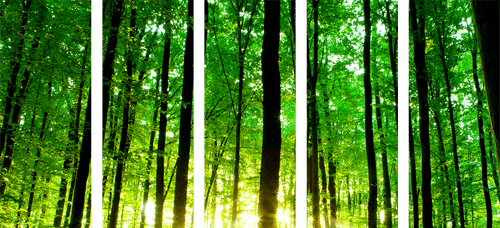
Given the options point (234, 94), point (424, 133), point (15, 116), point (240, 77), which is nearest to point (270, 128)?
point (424, 133)

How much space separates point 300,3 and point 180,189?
9.06ft

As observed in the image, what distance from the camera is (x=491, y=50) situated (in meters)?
2.21

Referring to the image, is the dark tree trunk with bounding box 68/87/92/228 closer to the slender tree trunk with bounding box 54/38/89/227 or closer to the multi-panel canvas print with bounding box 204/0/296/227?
the slender tree trunk with bounding box 54/38/89/227

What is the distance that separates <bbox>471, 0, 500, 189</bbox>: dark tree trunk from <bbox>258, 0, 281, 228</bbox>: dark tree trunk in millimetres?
1930

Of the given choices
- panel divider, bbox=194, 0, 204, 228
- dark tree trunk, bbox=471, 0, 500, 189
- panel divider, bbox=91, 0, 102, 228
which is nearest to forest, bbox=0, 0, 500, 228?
dark tree trunk, bbox=471, 0, 500, 189

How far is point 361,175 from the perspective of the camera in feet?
35.1

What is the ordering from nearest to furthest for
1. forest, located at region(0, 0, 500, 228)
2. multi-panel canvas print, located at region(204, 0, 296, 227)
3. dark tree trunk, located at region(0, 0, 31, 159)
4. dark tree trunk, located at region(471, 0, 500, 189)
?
1. dark tree trunk, located at region(471, 0, 500, 189)
2. forest, located at region(0, 0, 500, 228)
3. dark tree trunk, located at region(0, 0, 31, 159)
4. multi-panel canvas print, located at region(204, 0, 296, 227)

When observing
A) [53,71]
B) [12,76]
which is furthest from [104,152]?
[12,76]

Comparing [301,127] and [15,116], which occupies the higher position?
[15,116]

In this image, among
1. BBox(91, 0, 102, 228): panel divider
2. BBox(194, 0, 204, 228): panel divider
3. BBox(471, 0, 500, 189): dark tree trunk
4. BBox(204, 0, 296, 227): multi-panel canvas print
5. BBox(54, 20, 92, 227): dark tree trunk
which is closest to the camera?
A: BBox(471, 0, 500, 189): dark tree trunk

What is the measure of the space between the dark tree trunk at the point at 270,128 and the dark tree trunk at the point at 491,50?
193 centimetres

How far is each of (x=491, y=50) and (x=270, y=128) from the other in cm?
210

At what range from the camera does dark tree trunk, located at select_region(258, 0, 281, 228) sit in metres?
3.29

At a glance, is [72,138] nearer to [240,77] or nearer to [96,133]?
[240,77]
